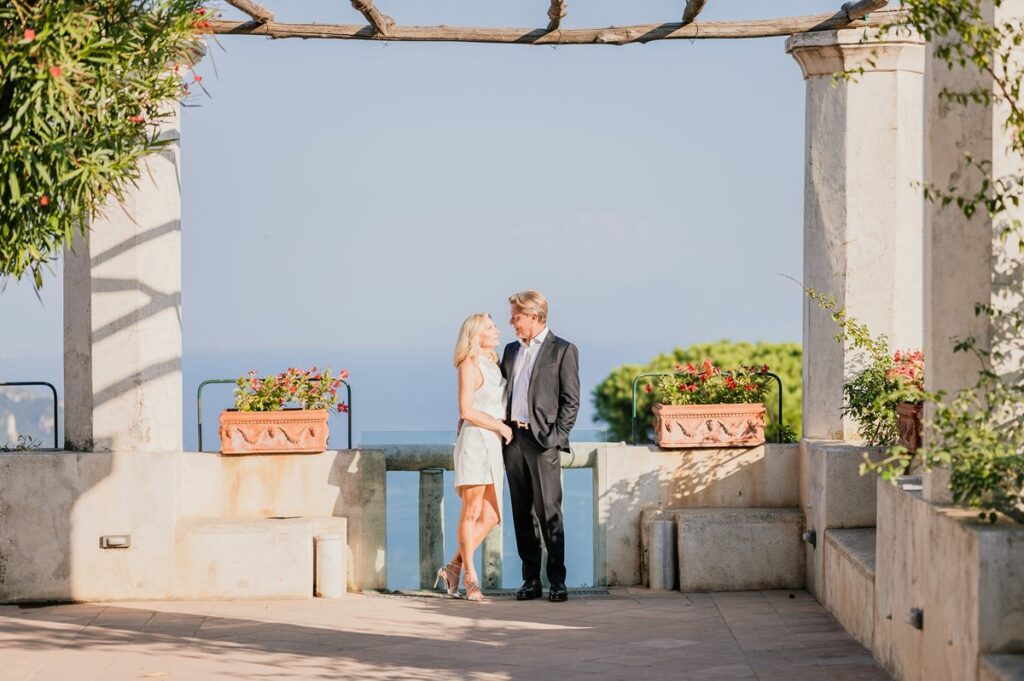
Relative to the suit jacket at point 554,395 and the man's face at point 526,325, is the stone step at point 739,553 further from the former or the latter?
the man's face at point 526,325

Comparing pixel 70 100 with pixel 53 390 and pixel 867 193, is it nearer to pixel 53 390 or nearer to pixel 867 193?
pixel 53 390

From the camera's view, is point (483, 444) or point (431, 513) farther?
point (431, 513)

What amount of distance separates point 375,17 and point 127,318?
235cm

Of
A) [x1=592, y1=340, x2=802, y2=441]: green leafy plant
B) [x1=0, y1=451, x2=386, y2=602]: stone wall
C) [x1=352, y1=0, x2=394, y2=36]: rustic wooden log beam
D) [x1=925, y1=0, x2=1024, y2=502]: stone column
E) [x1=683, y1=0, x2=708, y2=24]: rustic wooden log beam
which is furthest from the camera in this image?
[x1=592, y1=340, x2=802, y2=441]: green leafy plant

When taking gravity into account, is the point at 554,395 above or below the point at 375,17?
below

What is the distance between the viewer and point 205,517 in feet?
31.3

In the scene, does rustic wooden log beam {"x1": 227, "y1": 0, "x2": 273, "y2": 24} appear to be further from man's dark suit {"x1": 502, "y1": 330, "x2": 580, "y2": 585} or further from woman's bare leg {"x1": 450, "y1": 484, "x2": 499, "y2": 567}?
woman's bare leg {"x1": 450, "y1": 484, "x2": 499, "y2": 567}

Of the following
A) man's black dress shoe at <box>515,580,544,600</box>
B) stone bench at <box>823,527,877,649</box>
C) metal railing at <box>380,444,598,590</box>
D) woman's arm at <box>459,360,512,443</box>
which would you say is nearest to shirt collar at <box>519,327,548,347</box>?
woman's arm at <box>459,360,512,443</box>

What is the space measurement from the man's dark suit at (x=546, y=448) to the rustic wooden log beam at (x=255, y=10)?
101 inches

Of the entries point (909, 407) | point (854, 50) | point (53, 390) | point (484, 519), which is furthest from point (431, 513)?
point (854, 50)

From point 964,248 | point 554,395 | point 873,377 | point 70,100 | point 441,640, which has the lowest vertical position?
point 441,640

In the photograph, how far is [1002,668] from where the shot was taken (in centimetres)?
537

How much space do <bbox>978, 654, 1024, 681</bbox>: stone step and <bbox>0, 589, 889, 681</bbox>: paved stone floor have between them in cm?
159

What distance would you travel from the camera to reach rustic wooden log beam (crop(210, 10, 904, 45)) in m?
9.24
